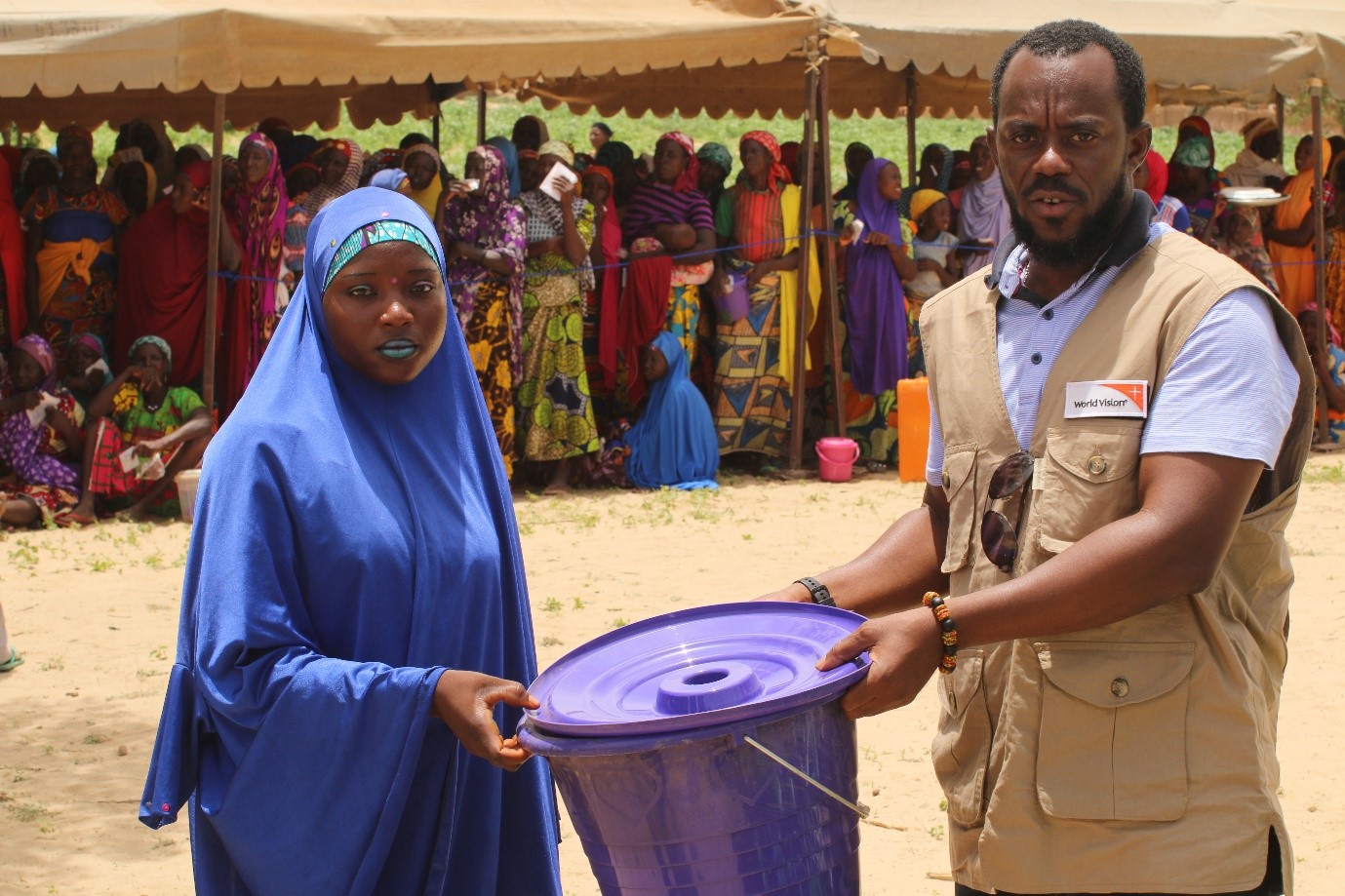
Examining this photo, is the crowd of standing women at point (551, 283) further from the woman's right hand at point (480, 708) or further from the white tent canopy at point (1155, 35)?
the woman's right hand at point (480, 708)

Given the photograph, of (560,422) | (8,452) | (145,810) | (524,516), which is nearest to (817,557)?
(524,516)

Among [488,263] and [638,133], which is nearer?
[488,263]

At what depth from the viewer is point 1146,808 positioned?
2115 mm

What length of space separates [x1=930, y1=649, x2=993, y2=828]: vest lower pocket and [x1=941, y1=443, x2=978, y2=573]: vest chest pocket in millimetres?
151

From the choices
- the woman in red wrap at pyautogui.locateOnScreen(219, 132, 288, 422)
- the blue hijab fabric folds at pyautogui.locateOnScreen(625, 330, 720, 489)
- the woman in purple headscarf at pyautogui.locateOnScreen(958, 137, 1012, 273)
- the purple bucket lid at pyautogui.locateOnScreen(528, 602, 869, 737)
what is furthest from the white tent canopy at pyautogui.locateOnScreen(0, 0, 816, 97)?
the purple bucket lid at pyautogui.locateOnScreen(528, 602, 869, 737)

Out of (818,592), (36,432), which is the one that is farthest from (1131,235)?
(36,432)

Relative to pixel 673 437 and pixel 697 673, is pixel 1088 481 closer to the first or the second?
pixel 697 673

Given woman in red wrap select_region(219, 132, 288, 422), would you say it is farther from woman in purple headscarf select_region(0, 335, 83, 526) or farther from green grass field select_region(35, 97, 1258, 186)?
green grass field select_region(35, 97, 1258, 186)

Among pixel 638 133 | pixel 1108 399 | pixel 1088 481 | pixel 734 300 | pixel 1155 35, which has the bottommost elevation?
pixel 734 300

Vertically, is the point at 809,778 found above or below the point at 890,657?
below

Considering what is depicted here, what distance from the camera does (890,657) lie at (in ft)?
6.74

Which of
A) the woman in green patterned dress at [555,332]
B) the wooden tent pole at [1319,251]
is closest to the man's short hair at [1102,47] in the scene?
the woman in green patterned dress at [555,332]

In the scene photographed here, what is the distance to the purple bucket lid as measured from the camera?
1.99m

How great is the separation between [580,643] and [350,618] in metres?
3.83
